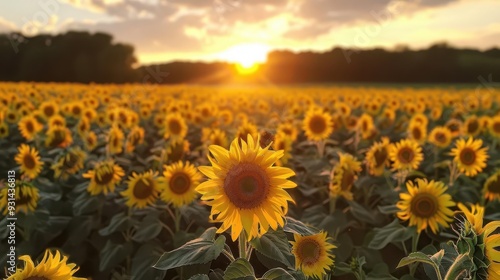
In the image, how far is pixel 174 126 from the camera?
8.29 metres

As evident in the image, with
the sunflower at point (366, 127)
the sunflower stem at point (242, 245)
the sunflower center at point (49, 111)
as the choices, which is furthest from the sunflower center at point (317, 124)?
the sunflower center at point (49, 111)

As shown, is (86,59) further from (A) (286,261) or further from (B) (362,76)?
(A) (286,261)

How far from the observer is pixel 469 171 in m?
5.59

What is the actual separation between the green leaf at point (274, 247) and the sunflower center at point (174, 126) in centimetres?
593

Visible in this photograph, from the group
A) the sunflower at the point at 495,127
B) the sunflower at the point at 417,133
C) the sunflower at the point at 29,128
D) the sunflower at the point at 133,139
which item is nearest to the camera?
the sunflower at the point at 133,139

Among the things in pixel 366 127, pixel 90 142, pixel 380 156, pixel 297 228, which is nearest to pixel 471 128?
pixel 366 127

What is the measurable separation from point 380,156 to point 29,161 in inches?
152

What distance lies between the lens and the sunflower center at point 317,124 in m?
7.15

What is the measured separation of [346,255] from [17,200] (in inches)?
111

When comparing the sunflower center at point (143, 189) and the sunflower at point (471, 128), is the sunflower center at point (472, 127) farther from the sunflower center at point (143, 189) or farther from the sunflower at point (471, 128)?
the sunflower center at point (143, 189)

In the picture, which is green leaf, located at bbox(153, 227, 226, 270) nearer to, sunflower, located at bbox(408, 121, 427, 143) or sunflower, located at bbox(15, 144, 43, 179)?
sunflower, located at bbox(15, 144, 43, 179)

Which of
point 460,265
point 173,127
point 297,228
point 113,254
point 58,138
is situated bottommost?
point 113,254

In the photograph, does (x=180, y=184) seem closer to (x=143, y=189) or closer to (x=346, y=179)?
(x=143, y=189)

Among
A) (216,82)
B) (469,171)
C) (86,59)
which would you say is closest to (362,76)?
(216,82)
